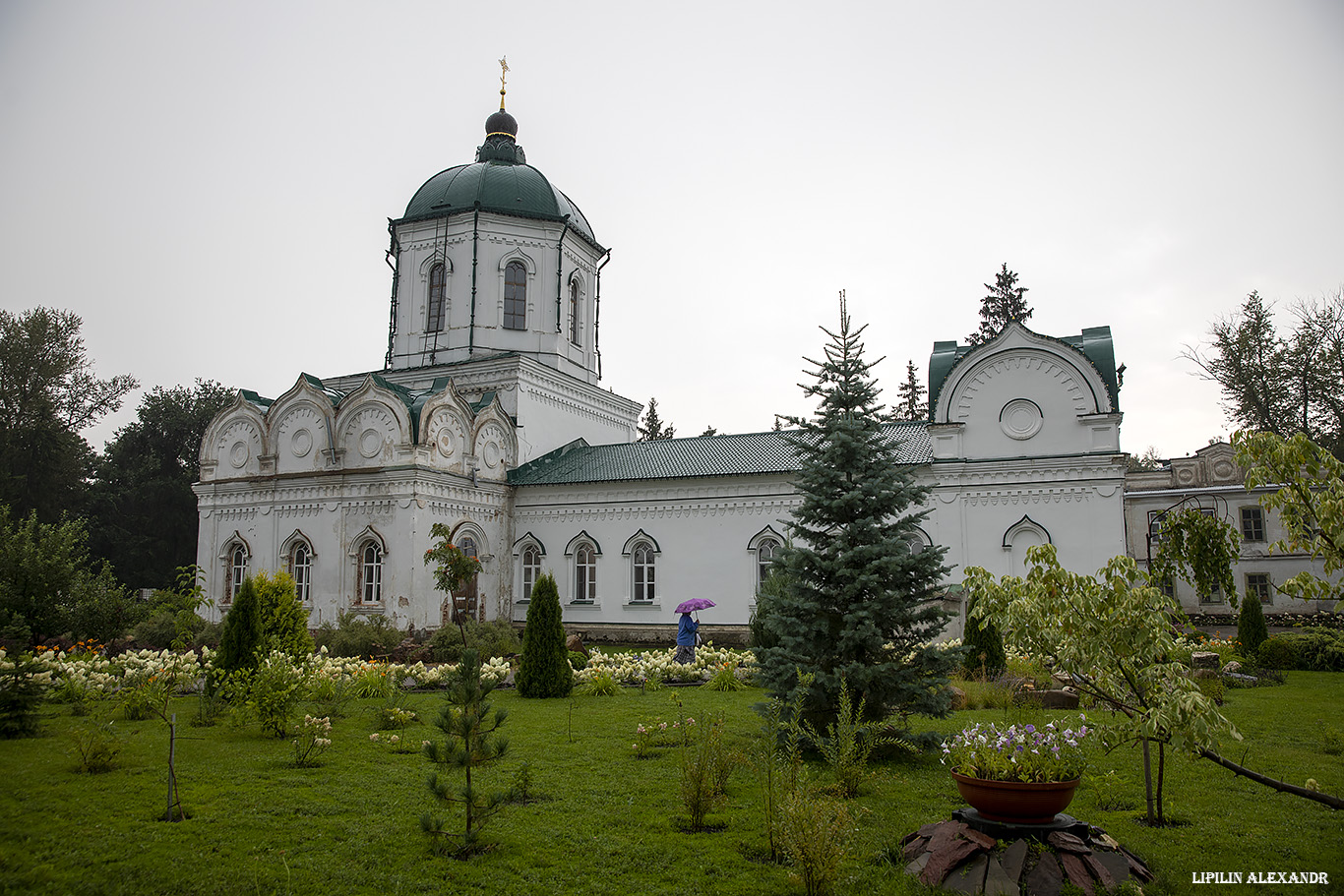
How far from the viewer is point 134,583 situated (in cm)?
3531

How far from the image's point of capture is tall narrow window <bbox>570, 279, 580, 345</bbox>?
26375 mm

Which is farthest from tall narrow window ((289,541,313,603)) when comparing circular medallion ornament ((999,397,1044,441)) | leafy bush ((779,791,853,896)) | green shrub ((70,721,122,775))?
leafy bush ((779,791,853,896))

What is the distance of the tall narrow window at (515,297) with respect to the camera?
25.0m

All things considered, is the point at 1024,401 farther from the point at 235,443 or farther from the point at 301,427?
the point at 235,443

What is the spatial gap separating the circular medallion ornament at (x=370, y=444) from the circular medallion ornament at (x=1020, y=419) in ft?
49.6

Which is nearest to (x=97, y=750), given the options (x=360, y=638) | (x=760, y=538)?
(x=360, y=638)

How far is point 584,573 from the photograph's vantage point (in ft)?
74.8

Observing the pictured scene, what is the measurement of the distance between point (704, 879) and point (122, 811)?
15.3ft

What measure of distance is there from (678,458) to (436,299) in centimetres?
908

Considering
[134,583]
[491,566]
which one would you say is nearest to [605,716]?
[491,566]

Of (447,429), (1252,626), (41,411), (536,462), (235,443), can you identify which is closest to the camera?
(1252,626)

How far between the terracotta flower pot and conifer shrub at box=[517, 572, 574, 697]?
8.51 metres

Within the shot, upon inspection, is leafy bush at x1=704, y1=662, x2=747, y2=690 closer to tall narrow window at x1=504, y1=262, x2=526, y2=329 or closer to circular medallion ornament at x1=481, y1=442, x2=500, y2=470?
circular medallion ornament at x1=481, y1=442, x2=500, y2=470

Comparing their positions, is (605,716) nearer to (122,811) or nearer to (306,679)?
(306,679)
